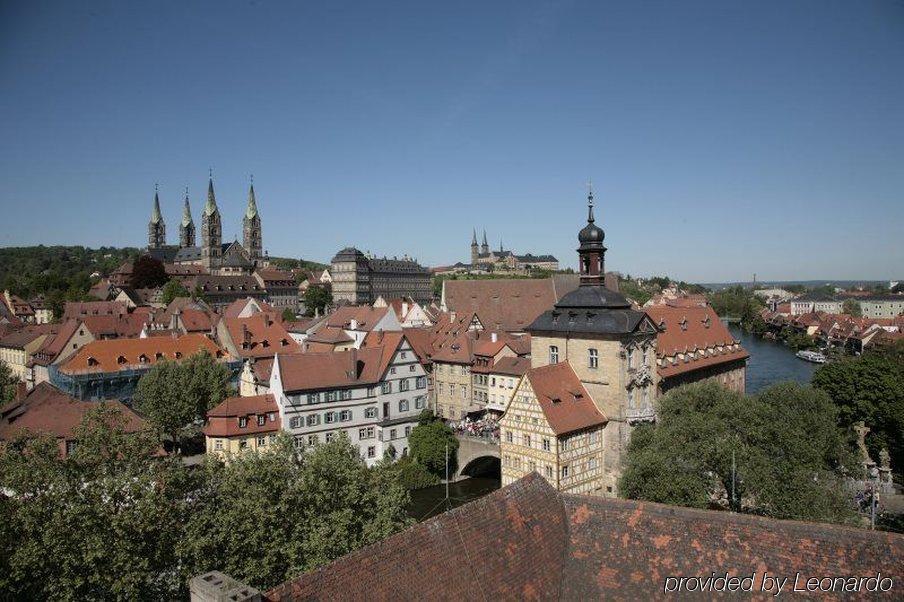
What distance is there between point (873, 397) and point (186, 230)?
17106 cm

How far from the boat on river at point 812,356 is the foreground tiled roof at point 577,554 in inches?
3910

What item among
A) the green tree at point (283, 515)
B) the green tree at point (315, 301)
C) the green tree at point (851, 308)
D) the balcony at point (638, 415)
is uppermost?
the green tree at point (315, 301)

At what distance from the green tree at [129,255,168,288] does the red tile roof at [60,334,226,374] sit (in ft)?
207

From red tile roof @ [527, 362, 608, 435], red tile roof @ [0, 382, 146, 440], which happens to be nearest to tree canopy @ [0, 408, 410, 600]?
red tile roof @ [0, 382, 146, 440]

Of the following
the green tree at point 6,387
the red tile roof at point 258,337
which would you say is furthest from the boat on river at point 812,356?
the green tree at point 6,387

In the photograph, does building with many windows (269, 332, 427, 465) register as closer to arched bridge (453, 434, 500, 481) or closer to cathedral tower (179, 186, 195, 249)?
arched bridge (453, 434, 500, 481)

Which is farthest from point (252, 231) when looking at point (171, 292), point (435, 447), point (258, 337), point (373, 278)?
point (435, 447)

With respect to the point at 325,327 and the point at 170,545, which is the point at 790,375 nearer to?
the point at 325,327

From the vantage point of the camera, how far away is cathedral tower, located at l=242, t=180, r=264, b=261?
7151 inches

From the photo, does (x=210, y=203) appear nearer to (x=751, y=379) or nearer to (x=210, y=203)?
(x=210, y=203)

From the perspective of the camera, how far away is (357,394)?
43594 millimetres

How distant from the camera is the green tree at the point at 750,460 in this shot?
23641mm

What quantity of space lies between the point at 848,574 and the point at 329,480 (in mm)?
13254

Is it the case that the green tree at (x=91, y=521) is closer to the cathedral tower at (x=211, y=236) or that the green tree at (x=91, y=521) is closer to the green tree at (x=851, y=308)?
the cathedral tower at (x=211, y=236)
